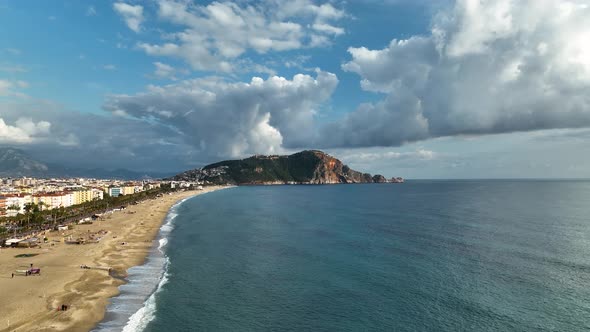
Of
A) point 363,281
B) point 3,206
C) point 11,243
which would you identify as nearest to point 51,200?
point 3,206

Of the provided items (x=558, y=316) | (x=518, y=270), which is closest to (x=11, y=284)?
(x=558, y=316)

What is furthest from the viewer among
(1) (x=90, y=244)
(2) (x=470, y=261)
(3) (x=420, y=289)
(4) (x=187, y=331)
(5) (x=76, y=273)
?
(1) (x=90, y=244)

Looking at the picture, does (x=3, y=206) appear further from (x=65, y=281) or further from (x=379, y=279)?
(x=379, y=279)

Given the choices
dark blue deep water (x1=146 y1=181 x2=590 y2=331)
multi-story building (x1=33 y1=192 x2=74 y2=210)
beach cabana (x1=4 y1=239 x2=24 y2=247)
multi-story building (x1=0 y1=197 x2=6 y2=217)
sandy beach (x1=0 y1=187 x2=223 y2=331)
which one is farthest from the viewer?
multi-story building (x1=33 y1=192 x2=74 y2=210)

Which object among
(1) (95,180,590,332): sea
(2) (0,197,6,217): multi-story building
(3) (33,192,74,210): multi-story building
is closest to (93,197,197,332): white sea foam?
(1) (95,180,590,332): sea

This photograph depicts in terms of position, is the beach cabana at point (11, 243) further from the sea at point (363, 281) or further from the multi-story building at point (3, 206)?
the multi-story building at point (3, 206)

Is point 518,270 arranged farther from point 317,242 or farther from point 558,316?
point 317,242

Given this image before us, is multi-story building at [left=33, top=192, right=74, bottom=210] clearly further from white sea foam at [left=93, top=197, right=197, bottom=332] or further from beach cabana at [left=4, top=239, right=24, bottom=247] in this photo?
white sea foam at [left=93, top=197, right=197, bottom=332]

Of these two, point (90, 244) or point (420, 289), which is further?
point (90, 244)
